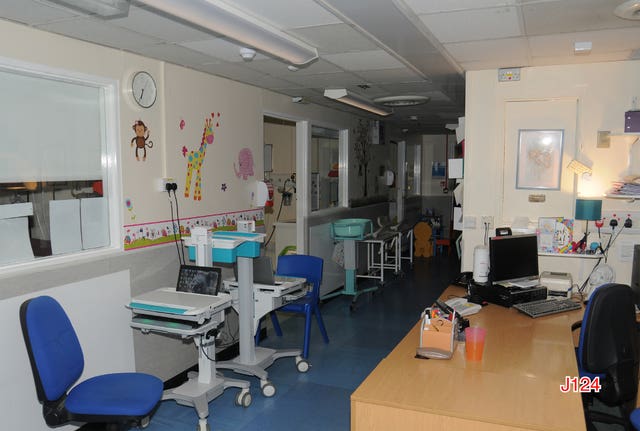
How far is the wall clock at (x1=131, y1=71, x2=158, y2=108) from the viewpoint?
370cm

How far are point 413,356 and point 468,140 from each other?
2455mm

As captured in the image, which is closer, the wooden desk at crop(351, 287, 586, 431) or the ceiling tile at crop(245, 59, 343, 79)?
the wooden desk at crop(351, 287, 586, 431)

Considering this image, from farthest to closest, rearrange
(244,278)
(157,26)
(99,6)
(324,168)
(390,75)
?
(324,168) → (390,75) → (244,278) → (157,26) → (99,6)

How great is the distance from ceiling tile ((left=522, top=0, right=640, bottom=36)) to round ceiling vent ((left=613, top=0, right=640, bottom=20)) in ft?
0.10

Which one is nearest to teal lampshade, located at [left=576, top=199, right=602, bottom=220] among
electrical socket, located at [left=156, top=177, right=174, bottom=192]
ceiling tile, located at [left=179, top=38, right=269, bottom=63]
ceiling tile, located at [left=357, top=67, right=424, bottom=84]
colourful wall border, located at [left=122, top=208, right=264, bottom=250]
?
ceiling tile, located at [left=357, top=67, right=424, bottom=84]

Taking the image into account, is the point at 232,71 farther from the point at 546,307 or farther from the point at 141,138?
the point at 546,307

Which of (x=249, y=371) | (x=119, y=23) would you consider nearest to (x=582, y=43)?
(x=119, y=23)

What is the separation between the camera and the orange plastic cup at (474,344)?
2.62 metres

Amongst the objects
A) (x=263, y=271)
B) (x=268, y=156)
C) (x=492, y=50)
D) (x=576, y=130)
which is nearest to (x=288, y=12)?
(x=492, y=50)

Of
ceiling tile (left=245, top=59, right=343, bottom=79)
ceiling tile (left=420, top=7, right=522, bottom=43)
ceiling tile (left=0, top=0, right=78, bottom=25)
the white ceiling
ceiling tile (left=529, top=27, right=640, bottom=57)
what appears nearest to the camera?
ceiling tile (left=0, top=0, right=78, bottom=25)

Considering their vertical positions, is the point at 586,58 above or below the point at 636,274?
above

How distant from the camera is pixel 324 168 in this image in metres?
7.22

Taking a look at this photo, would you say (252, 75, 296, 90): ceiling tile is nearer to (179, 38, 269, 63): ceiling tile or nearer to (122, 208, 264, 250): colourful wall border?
(179, 38, 269, 63): ceiling tile

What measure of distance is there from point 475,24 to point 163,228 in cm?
267
